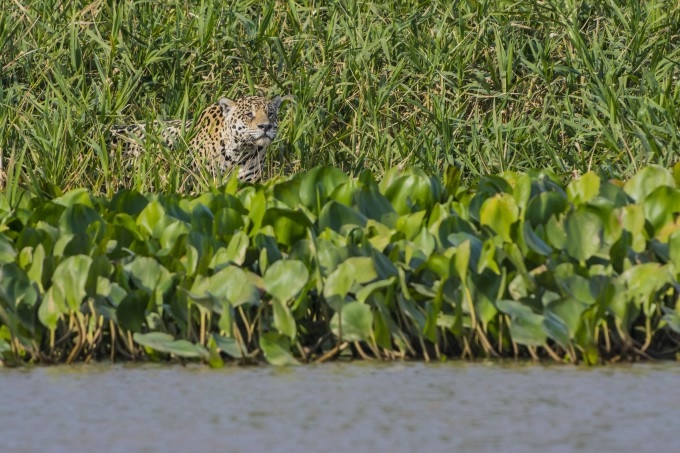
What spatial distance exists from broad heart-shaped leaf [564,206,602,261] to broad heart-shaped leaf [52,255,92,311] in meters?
1.72

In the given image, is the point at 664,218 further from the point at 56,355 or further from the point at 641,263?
the point at 56,355

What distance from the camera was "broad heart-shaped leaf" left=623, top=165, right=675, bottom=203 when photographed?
5812 millimetres

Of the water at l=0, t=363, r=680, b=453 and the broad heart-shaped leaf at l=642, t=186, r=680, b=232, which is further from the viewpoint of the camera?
the broad heart-shaped leaf at l=642, t=186, r=680, b=232

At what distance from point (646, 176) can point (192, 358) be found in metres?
2.08

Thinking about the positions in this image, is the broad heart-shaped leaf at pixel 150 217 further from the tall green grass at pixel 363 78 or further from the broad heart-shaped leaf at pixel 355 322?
the tall green grass at pixel 363 78

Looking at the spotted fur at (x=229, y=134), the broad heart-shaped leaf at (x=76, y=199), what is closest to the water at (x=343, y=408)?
the broad heart-shaped leaf at (x=76, y=199)

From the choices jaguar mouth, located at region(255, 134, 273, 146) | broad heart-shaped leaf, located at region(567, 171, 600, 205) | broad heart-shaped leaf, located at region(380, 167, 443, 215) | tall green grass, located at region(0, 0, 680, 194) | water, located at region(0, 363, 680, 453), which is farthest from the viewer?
jaguar mouth, located at region(255, 134, 273, 146)

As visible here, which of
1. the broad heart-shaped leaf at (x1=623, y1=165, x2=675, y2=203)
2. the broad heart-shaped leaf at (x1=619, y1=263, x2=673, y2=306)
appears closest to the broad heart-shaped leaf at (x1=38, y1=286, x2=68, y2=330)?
the broad heart-shaped leaf at (x1=619, y1=263, x2=673, y2=306)

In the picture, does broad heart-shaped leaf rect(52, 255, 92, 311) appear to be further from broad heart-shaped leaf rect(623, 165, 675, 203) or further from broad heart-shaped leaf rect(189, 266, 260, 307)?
broad heart-shaped leaf rect(623, 165, 675, 203)

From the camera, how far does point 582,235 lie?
17.0ft

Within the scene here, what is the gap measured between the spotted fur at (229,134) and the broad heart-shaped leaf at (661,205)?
11.9 ft

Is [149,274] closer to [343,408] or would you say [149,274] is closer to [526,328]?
[343,408]

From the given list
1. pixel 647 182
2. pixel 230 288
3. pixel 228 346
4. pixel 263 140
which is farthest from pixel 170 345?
pixel 263 140

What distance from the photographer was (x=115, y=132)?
8.88 m
